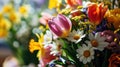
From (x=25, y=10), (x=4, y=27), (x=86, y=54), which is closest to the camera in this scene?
(x=86, y=54)

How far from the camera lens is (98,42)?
0.79 metres

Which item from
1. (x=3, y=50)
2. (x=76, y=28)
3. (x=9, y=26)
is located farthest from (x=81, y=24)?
(x=3, y=50)

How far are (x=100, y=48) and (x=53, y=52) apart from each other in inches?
4.2

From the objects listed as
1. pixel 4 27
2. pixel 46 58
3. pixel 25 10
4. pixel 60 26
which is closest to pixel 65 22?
pixel 60 26

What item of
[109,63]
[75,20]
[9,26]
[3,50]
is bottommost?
[109,63]

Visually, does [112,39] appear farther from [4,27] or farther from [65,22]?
[4,27]

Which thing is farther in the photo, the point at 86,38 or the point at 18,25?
the point at 18,25

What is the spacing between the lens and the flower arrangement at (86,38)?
31.0 inches

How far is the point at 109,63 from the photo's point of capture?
31.4 inches

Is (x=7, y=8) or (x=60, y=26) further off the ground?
(x=7, y=8)

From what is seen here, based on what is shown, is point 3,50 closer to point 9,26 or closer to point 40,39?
point 9,26

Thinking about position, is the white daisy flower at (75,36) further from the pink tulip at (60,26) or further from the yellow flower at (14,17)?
the yellow flower at (14,17)

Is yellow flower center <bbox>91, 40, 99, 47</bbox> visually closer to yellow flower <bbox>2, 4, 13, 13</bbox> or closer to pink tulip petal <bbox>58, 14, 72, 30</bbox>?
pink tulip petal <bbox>58, 14, 72, 30</bbox>

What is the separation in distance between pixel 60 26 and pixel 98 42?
0.09 metres
